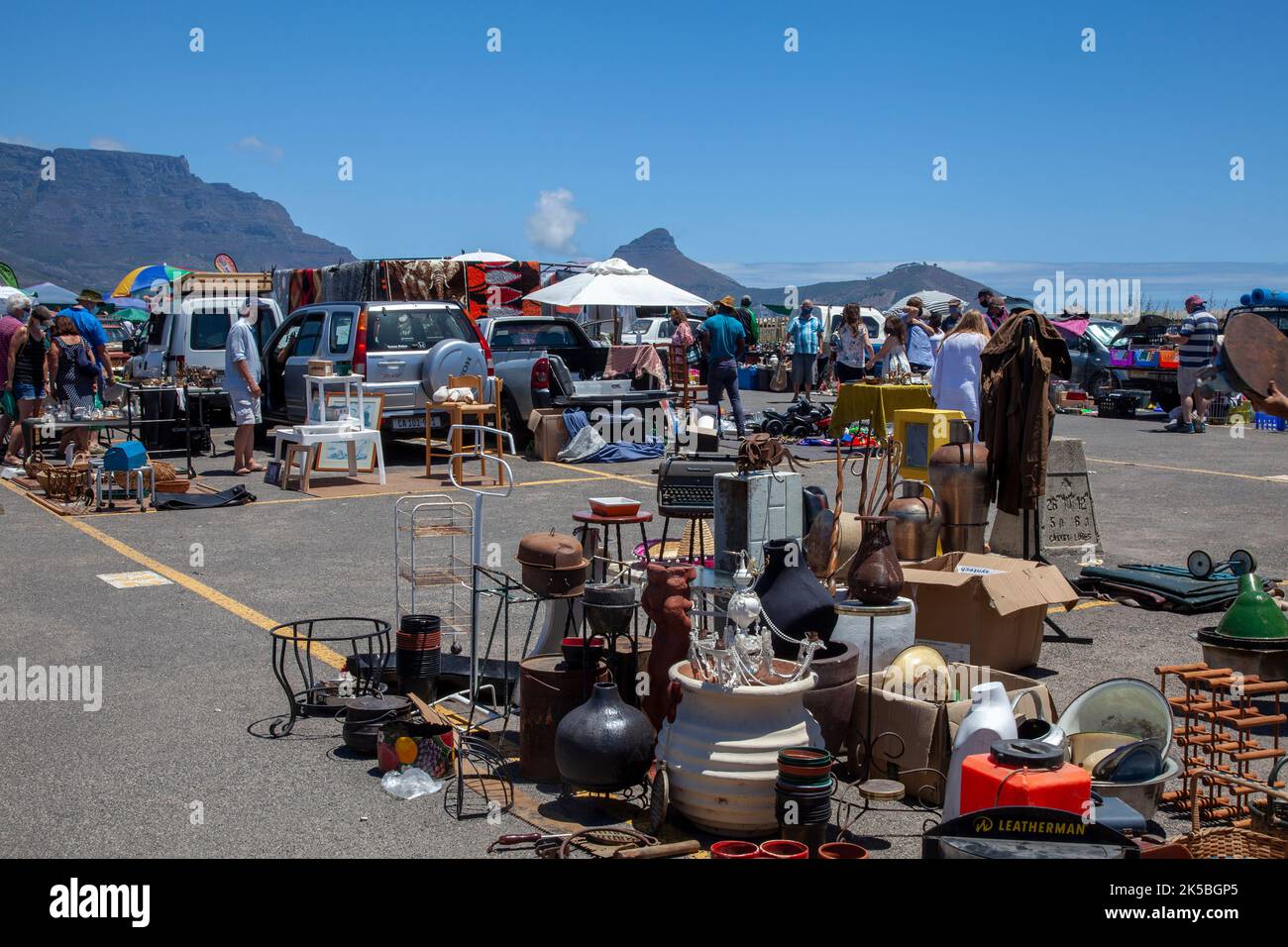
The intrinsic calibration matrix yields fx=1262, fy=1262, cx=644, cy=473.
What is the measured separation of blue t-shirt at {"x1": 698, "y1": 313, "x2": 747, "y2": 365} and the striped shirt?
666 cm

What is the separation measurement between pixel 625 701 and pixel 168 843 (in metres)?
1.87

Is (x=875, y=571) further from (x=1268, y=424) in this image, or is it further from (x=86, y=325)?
(x=1268, y=424)

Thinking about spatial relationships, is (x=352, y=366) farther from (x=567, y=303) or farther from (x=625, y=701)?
(x=625, y=701)

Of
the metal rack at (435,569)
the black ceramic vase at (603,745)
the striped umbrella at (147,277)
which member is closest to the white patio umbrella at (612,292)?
the metal rack at (435,569)

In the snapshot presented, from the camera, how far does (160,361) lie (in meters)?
20.7

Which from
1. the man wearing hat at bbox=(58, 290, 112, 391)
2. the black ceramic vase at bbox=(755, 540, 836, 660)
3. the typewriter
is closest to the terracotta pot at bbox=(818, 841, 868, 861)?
the black ceramic vase at bbox=(755, 540, 836, 660)

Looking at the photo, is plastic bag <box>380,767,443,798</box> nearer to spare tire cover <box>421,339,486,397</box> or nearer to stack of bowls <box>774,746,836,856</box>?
stack of bowls <box>774,746,836,856</box>

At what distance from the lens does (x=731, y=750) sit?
4.75 metres

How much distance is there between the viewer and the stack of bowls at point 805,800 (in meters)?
4.53

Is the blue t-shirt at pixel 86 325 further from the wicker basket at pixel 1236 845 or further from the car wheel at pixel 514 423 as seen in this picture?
the wicker basket at pixel 1236 845

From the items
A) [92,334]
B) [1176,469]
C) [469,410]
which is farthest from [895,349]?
[92,334]

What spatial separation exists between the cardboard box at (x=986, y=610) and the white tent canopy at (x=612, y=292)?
14.6 metres
